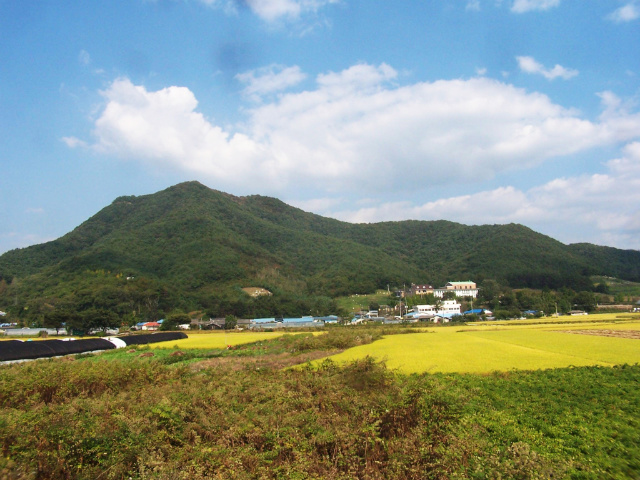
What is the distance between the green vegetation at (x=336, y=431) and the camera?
5855mm

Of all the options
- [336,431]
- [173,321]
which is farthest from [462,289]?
[336,431]

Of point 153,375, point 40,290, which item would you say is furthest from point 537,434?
point 40,290

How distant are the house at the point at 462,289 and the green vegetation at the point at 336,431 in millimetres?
87606

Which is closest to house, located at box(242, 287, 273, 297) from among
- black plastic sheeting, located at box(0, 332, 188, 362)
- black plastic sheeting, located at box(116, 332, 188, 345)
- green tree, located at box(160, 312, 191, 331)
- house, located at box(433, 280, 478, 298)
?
green tree, located at box(160, 312, 191, 331)

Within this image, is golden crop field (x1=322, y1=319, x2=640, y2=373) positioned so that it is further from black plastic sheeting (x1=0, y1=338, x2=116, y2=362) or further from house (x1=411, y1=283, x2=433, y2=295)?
house (x1=411, y1=283, x2=433, y2=295)

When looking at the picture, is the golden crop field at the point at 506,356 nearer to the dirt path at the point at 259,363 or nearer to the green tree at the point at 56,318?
the dirt path at the point at 259,363

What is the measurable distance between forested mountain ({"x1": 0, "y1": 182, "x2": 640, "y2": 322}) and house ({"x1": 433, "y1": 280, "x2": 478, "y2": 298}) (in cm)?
469

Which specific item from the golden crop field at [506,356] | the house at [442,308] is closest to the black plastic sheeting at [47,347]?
the golden crop field at [506,356]

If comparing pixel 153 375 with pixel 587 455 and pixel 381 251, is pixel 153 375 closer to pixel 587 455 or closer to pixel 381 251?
pixel 587 455

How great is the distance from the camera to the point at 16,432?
6812mm

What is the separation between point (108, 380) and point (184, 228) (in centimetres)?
8961

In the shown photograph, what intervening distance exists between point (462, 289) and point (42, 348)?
89530mm

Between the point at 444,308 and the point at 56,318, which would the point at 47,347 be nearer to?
the point at 56,318

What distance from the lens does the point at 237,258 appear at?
305ft
